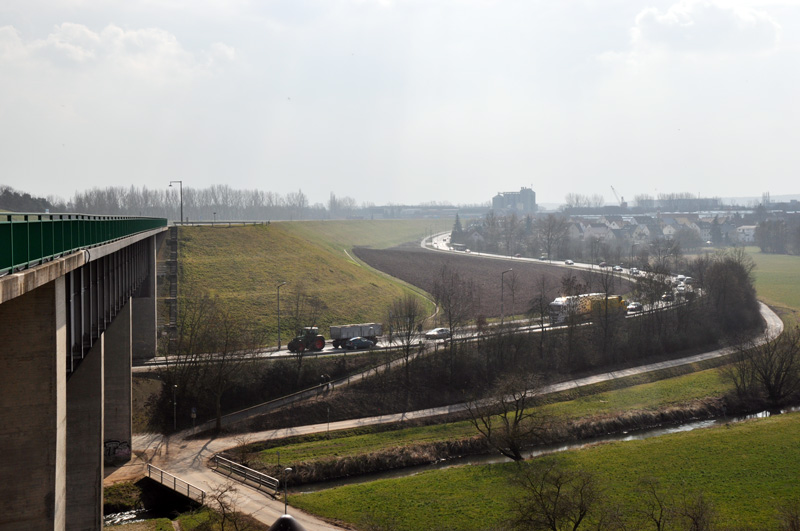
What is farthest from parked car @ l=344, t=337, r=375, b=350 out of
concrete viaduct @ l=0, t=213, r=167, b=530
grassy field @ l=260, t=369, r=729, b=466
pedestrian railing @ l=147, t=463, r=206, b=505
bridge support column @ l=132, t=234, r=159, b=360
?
concrete viaduct @ l=0, t=213, r=167, b=530

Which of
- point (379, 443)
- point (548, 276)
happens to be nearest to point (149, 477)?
point (379, 443)

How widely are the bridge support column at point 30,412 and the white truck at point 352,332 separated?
38.7 m

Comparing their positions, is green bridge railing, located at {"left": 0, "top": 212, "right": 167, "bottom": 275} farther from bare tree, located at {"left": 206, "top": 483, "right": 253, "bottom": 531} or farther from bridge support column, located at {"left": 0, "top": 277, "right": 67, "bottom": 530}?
bare tree, located at {"left": 206, "top": 483, "right": 253, "bottom": 531}

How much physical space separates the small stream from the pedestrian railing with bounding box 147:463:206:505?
15.9ft

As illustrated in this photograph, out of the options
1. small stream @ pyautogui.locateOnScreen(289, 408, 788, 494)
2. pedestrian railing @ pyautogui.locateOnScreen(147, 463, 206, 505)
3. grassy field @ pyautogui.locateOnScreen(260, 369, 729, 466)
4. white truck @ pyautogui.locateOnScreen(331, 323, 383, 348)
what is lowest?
small stream @ pyautogui.locateOnScreen(289, 408, 788, 494)

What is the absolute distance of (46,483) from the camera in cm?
1289

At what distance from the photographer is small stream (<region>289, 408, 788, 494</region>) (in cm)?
3341

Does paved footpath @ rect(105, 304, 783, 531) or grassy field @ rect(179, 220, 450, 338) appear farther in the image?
grassy field @ rect(179, 220, 450, 338)

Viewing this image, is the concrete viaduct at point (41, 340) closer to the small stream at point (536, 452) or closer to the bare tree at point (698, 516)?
the small stream at point (536, 452)

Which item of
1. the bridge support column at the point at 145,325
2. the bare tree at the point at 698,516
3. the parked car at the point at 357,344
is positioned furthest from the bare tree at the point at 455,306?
A: the bare tree at the point at 698,516

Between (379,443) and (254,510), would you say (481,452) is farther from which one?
(254,510)

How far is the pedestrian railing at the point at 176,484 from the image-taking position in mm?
29078

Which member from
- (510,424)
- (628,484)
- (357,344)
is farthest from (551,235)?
(628,484)

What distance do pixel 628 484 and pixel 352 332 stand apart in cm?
2625
